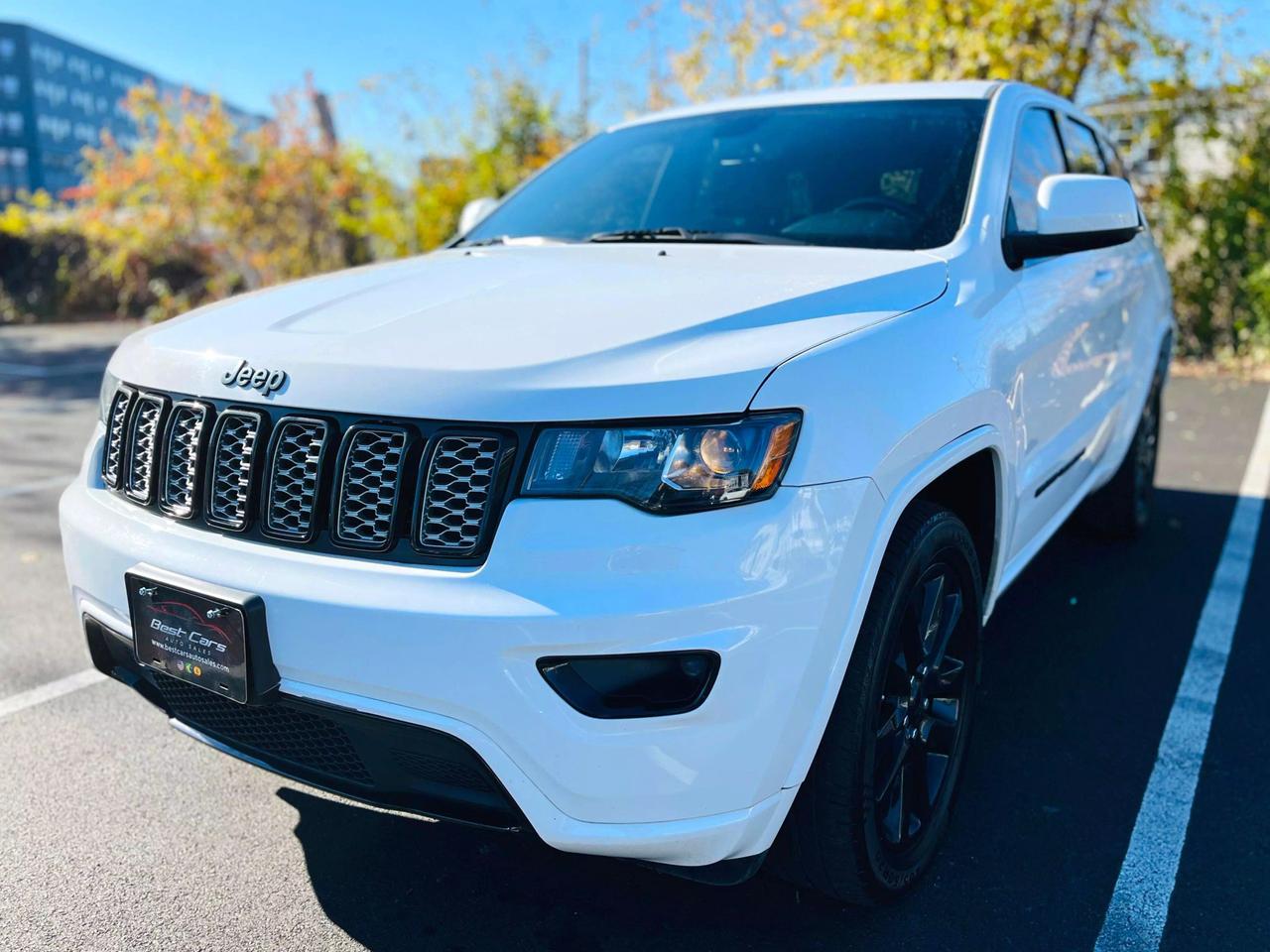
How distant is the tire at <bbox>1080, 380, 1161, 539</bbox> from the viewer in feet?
15.0

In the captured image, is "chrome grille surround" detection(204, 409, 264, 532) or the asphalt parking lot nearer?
"chrome grille surround" detection(204, 409, 264, 532)

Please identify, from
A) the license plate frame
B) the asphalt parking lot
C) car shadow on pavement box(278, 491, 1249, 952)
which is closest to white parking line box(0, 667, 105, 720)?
the asphalt parking lot

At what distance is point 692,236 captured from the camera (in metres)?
3.01

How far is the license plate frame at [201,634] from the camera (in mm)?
1913

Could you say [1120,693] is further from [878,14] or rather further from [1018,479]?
[878,14]

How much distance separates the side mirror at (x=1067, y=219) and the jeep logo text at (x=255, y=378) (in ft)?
6.02

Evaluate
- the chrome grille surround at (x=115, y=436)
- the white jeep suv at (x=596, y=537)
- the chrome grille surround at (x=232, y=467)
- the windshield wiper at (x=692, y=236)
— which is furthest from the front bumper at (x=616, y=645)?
the windshield wiper at (x=692, y=236)

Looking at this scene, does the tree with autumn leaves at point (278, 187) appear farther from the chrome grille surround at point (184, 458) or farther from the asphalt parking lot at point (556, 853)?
the chrome grille surround at point (184, 458)

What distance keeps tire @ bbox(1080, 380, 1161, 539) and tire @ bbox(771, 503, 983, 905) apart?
2390 millimetres

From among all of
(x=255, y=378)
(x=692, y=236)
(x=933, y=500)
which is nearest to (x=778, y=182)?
(x=692, y=236)

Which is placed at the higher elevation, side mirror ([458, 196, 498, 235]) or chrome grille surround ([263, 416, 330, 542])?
side mirror ([458, 196, 498, 235])

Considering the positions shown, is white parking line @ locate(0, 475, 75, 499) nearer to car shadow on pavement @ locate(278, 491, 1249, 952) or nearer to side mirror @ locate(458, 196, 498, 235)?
side mirror @ locate(458, 196, 498, 235)

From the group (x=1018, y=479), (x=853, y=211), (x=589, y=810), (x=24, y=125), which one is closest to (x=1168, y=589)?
(x=1018, y=479)

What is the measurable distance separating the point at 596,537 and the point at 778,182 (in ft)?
5.91
